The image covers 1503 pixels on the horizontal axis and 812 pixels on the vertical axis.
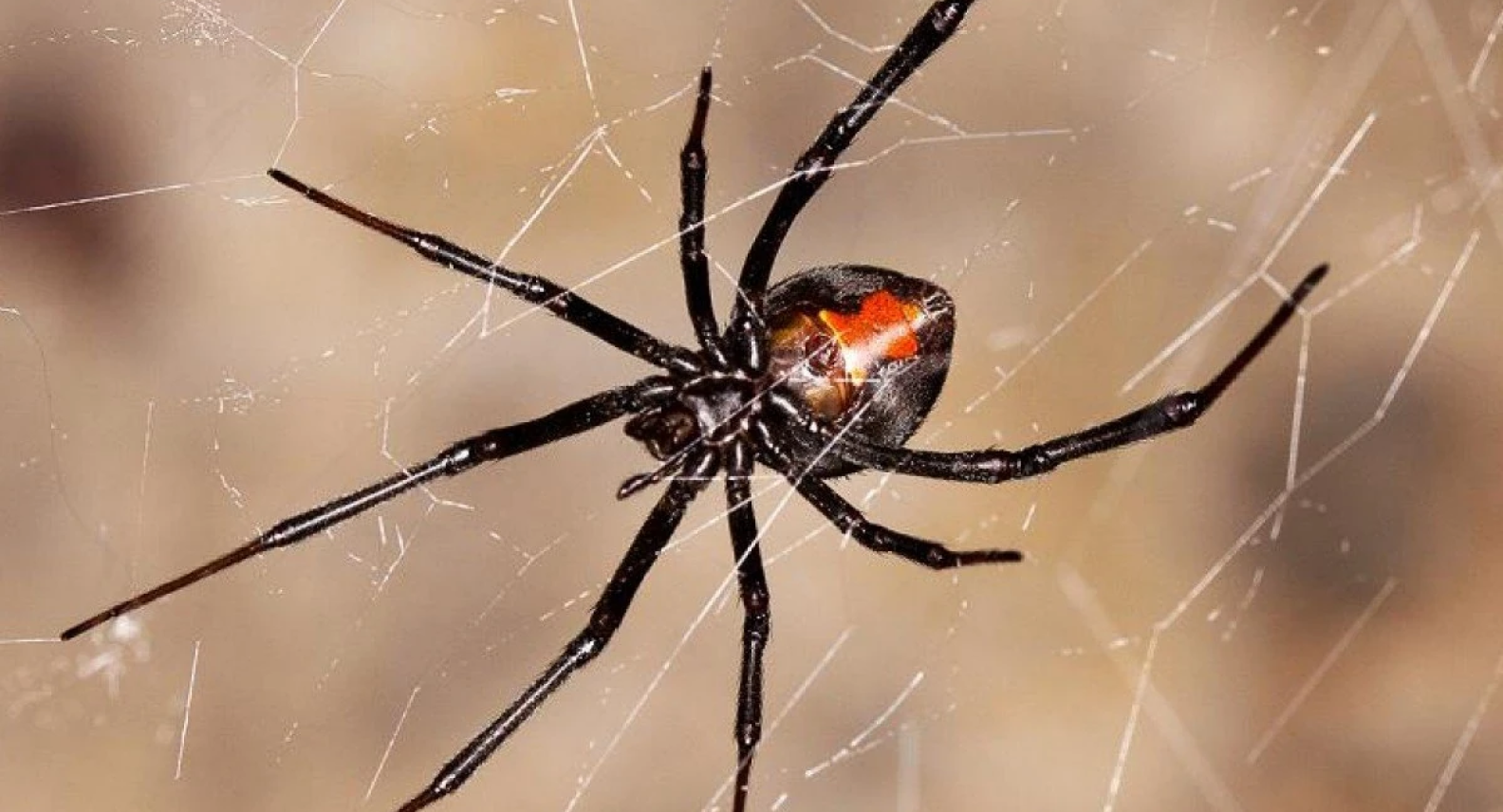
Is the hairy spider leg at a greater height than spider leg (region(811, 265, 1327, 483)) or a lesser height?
lesser

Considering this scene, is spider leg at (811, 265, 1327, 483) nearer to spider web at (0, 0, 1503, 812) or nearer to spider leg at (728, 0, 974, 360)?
spider leg at (728, 0, 974, 360)

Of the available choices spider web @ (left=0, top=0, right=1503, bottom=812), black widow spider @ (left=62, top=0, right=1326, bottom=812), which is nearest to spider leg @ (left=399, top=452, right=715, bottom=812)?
black widow spider @ (left=62, top=0, right=1326, bottom=812)

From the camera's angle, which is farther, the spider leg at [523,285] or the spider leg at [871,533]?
the spider leg at [871,533]

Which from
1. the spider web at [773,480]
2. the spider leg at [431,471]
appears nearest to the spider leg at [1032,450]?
the spider leg at [431,471]

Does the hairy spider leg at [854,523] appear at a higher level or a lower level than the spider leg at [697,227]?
lower

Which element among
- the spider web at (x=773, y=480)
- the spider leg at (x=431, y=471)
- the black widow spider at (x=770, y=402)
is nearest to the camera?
the spider leg at (x=431, y=471)

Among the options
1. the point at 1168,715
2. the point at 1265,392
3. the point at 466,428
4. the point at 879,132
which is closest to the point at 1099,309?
the point at 1265,392

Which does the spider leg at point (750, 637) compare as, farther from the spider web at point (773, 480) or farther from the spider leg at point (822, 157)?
the spider web at point (773, 480)
